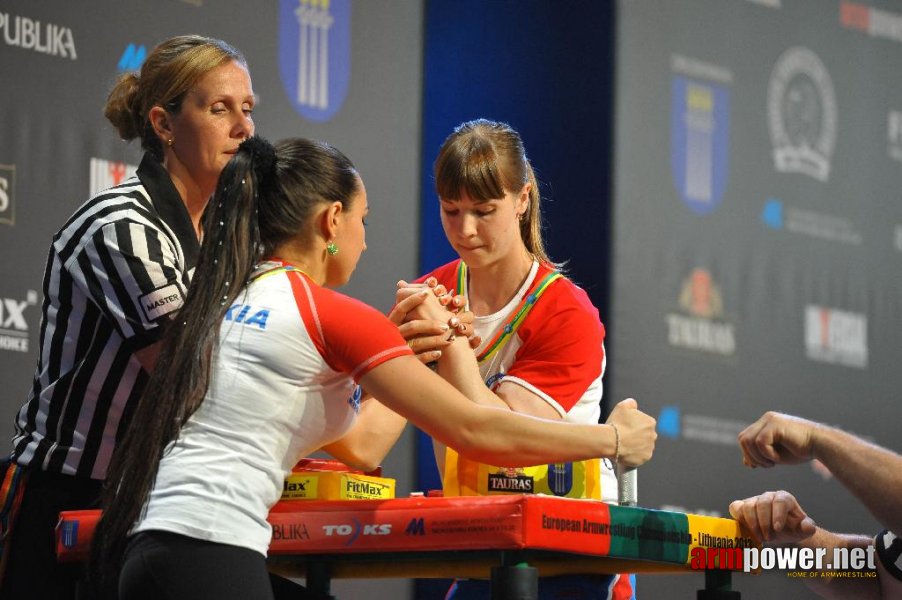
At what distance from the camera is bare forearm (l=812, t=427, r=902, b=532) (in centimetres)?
238

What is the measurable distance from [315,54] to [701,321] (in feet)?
7.00

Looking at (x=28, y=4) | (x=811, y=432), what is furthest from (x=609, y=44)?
(x=811, y=432)

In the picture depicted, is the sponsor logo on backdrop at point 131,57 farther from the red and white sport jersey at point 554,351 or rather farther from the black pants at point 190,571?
the black pants at point 190,571

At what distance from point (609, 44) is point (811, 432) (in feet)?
10.9

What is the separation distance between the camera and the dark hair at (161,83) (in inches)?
111

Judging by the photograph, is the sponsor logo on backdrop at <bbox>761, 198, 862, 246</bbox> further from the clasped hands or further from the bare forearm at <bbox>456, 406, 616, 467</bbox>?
the bare forearm at <bbox>456, 406, 616, 467</bbox>

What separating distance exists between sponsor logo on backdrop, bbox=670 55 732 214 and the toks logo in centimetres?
Answer: 376

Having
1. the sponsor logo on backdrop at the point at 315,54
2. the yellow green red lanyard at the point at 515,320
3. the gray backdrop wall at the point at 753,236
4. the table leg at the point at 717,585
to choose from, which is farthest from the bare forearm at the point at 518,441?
the gray backdrop wall at the point at 753,236

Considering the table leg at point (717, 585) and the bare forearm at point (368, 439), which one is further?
the bare forearm at point (368, 439)

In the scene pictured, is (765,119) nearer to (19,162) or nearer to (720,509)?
(720,509)

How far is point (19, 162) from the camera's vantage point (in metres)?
3.73

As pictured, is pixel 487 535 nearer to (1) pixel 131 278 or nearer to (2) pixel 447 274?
(1) pixel 131 278

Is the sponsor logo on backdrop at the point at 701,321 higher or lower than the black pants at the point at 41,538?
higher

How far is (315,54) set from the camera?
14.8 feet
